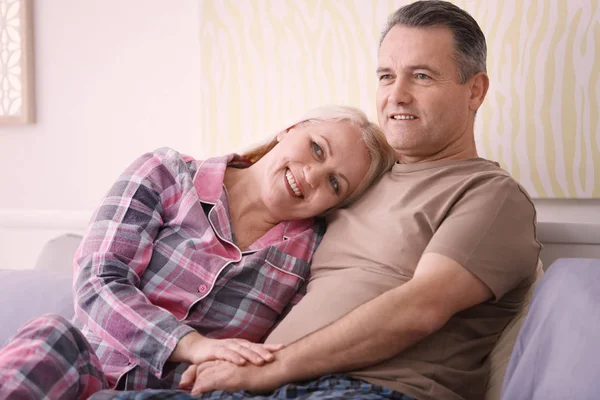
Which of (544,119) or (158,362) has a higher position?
(544,119)

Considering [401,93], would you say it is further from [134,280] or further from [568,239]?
[134,280]

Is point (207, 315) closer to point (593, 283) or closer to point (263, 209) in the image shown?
point (263, 209)

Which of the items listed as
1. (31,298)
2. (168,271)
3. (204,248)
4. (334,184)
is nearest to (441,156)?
(334,184)

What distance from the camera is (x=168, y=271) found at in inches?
72.9

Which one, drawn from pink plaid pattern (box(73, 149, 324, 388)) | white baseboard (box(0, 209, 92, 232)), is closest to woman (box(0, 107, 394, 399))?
pink plaid pattern (box(73, 149, 324, 388))

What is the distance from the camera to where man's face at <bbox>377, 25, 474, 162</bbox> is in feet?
6.02

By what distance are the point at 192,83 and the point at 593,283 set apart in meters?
1.70

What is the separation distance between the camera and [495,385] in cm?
170

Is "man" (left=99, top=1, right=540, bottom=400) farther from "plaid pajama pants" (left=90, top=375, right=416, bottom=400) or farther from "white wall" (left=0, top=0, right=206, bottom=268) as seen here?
"white wall" (left=0, top=0, right=206, bottom=268)

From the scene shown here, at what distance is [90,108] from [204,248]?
4.29ft

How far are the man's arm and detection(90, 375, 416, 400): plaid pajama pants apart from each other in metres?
0.02

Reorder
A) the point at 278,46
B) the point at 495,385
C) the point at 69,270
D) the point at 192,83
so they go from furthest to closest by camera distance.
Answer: the point at 192,83, the point at 278,46, the point at 69,270, the point at 495,385

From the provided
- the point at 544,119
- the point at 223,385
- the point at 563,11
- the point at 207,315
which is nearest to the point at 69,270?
the point at 207,315

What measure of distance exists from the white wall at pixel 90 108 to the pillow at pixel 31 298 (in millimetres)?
572
